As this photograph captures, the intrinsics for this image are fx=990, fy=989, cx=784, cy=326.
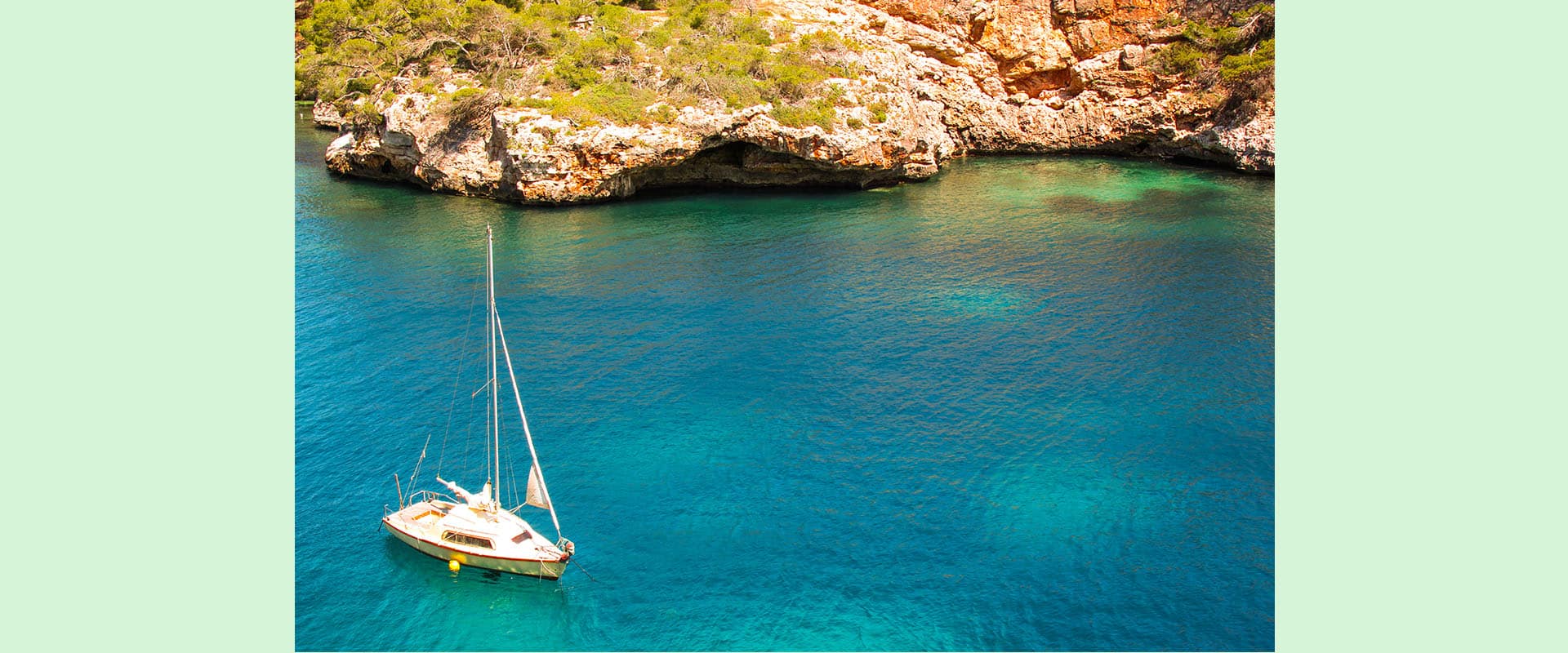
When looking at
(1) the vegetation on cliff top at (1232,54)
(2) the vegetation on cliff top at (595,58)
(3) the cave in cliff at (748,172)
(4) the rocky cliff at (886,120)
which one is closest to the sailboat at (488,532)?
(4) the rocky cliff at (886,120)

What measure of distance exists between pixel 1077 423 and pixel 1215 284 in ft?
67.8

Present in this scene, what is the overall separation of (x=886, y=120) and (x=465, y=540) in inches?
2111

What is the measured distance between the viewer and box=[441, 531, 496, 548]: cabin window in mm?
34531

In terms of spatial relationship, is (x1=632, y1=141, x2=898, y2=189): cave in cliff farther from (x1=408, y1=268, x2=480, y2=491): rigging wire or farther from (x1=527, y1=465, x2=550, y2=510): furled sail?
(x1=527, y1=465, x2=550, y2=510): furled sail

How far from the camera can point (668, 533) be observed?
36562 mm

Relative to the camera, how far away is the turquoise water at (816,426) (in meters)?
32.8

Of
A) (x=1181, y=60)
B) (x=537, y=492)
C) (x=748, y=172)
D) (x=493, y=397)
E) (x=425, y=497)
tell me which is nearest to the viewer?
(x=537, y=492)

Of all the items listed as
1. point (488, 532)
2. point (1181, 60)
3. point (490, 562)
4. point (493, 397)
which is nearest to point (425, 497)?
point (493, 397)

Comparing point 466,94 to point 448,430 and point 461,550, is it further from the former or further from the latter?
point 461,550

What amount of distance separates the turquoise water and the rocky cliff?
641 cm

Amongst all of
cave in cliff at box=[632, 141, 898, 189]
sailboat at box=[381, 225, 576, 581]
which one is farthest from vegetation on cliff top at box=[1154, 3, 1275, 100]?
sailboat at box=[381, 225, 576, 581]

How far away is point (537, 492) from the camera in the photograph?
35.2 metres

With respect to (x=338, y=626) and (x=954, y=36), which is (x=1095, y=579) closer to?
(x=338, y=626)

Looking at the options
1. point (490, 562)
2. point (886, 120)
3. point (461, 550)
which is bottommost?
point (490, 562)
